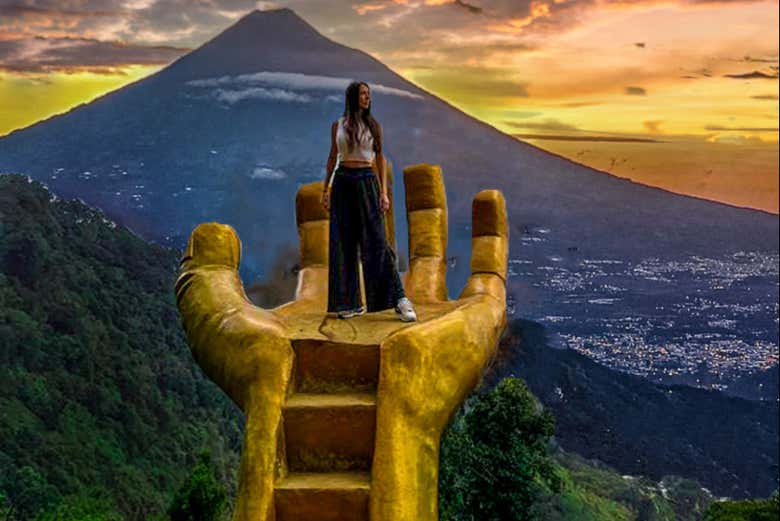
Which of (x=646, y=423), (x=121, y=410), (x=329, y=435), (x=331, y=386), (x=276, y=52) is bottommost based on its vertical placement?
(x=646, y=423)

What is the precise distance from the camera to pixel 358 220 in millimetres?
5547

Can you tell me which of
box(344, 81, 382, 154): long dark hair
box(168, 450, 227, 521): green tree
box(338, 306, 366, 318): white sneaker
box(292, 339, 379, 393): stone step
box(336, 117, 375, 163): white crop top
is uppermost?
box(344, 81, 382, 154): long dark hair

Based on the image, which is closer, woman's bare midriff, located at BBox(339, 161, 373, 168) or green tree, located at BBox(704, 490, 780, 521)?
woman's bare midriff, located at BBox(339, 161, 373, 168)

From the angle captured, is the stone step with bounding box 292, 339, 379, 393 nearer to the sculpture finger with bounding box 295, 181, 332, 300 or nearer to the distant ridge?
the sculpture finger with bounding box 295, 181, 332, 300

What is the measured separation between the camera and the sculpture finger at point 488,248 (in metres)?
6.12

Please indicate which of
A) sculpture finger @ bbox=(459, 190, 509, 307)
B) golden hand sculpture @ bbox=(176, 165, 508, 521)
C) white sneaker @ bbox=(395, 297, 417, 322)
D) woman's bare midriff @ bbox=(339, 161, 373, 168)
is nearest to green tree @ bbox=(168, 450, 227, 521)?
sculpture finger @ bbox=(459, 190, 509, 307)

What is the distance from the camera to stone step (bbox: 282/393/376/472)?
183 inches

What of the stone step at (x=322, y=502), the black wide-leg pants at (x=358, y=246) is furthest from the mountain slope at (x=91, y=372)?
the stone step at (x=322, y=502)

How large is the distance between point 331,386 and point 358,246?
1.00 metres

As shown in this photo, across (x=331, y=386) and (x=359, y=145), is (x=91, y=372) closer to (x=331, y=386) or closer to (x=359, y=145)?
(x=359, y=145)

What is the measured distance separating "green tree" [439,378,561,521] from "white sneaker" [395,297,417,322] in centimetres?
632

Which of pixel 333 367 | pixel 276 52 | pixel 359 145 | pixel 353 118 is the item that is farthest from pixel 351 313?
pixel 276 52

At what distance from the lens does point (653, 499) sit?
1664 cm

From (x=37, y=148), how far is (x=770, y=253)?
1543cm
